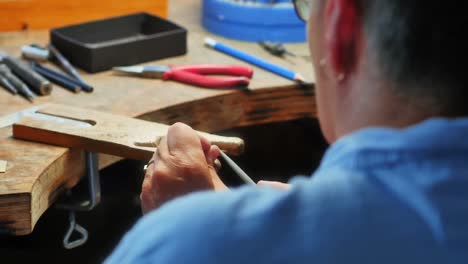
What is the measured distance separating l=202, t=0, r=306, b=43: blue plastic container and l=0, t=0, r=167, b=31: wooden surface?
0.21 metres

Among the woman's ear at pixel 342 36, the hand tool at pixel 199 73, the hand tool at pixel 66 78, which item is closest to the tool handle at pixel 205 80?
the hand tool at pixel 199 73

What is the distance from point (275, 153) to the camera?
170 centimetres

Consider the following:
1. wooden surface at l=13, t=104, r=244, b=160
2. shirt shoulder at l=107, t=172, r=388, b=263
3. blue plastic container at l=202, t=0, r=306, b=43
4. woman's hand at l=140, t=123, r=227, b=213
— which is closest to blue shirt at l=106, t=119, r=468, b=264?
shirt shoulder at l=107, t=172, r=388, b=263

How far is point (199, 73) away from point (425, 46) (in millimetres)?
767

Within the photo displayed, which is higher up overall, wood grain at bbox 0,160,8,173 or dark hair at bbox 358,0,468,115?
dark hair at bbox 358,0,468,115

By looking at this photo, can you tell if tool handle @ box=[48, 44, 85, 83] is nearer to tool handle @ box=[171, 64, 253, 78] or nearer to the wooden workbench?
the wooden workbench

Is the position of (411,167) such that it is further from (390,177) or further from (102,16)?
(102,16)

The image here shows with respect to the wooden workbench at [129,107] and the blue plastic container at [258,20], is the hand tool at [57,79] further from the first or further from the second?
the blue plastic container at [258,20]

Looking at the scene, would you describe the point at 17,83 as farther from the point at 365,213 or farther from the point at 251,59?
the point at 365,213

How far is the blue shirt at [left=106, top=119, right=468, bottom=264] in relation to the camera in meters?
0.47

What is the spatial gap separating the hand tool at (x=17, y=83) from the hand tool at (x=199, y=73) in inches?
6.4

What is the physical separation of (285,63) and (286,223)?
853 millimetres

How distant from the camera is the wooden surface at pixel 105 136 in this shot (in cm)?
93

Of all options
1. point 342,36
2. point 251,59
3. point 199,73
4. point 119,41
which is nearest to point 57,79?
point 119,41
